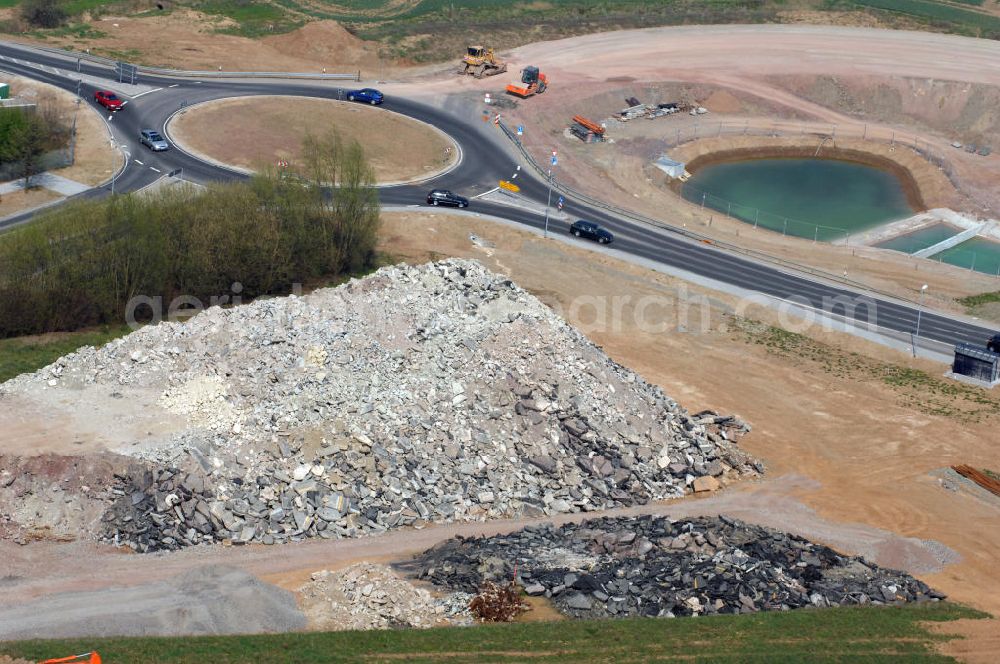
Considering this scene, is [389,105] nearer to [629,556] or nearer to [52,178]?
[52,178]

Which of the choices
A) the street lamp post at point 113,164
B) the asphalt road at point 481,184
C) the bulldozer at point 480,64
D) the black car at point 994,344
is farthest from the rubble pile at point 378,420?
the bulldozer at point 480,64

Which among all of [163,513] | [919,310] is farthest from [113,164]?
[919,310]

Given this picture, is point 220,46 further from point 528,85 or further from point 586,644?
point 586,644

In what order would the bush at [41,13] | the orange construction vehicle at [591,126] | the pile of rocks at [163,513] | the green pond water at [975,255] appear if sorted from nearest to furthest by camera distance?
the pile of rocks at [163,513] → the green pond water at [975,255] → the orange construction vehicle at [591,126] → the bush at [41,13]

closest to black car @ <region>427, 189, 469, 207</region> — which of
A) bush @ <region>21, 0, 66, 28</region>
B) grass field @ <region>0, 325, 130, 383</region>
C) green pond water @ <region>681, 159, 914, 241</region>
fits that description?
green pond water @ <region>681, 159, 914, 241</region>

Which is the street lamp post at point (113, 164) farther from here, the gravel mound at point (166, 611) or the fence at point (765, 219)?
the gravel mound at point (166, 611)

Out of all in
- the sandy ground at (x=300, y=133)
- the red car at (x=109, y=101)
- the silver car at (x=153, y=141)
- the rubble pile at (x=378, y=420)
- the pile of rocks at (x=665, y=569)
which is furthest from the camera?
the red car at (x=109, y=101)

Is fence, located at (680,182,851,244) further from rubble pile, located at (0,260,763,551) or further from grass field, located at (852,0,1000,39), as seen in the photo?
grass field, located at (852,0,1000,39)
